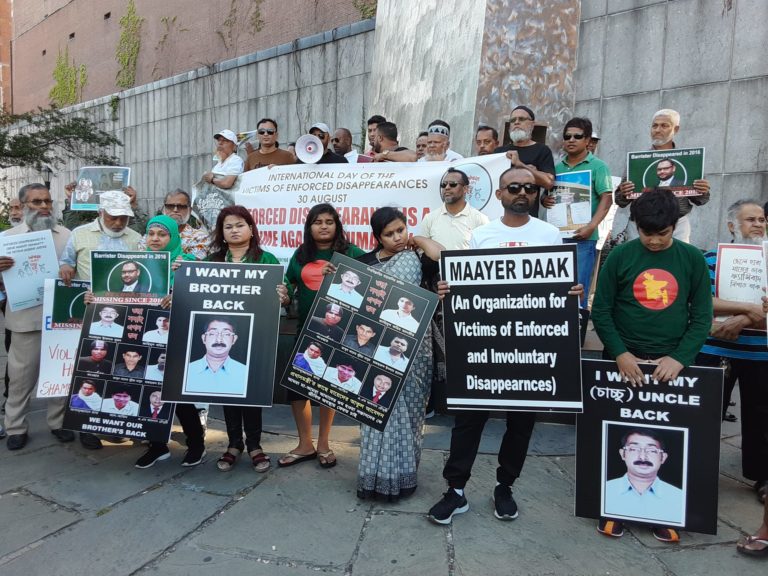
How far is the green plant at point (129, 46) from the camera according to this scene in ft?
73.2

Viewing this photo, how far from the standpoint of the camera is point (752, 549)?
9.07 feet

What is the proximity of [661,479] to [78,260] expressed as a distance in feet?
A: 13.8

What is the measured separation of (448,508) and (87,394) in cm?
252

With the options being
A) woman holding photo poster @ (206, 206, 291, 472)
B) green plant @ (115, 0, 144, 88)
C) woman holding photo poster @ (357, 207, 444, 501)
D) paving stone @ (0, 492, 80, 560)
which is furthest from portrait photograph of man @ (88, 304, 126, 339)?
green plant @ (115, 0, 144, 88)

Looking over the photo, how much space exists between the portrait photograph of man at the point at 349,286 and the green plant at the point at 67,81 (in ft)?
93.6

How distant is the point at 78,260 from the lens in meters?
4.25

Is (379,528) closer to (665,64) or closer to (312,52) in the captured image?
(665,64)

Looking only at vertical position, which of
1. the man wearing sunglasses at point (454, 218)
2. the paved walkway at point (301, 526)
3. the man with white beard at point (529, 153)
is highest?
the man with white beard at point (529, 153)

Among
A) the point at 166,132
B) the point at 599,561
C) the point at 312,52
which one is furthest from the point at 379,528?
the point at 166,132

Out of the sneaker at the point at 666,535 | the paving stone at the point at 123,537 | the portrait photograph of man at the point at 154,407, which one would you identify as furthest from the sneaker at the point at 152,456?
the sneaker at the point at 666,535

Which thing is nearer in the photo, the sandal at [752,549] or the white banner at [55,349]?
the sandal at [752,549]

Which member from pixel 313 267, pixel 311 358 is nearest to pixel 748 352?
pixel 311 358

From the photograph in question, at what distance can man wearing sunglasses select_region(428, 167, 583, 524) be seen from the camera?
308cm

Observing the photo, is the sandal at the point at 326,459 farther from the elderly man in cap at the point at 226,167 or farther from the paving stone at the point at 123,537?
the elderly man in cap at the point at 226,167
